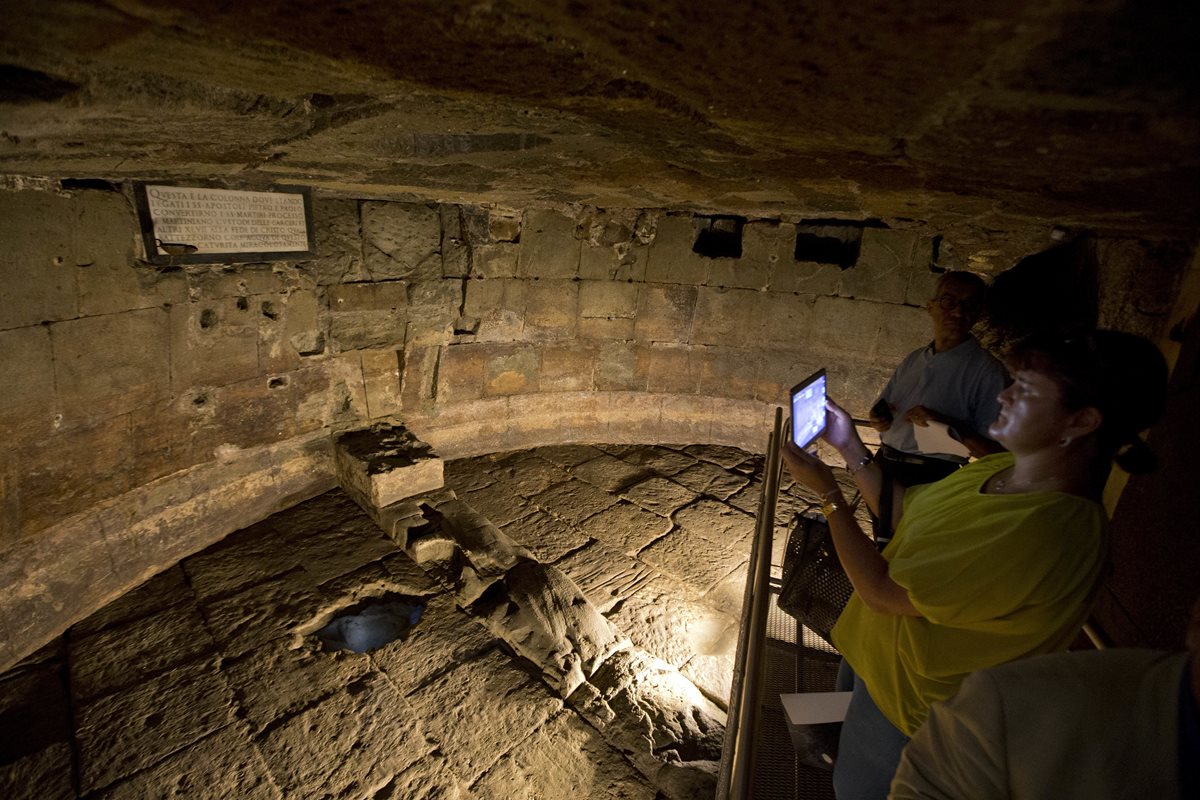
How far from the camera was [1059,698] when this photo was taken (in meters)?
0.94

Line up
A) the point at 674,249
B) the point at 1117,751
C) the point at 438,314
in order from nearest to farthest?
the point at 1117,751, the point at 438,314, the point at 674,249

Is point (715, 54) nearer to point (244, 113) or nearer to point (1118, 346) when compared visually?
point (1118, 346)

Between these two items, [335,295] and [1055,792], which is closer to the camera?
[1055,792]

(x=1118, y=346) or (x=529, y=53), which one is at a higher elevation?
(x=529, y=53)

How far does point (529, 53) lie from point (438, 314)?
175 inches

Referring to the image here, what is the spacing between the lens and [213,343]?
4.11 metres

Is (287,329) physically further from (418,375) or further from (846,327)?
(846,327)

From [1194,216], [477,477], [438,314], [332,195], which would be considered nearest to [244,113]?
[332,195]

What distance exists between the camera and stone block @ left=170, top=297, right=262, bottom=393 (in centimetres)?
391

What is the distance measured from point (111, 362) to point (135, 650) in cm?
180

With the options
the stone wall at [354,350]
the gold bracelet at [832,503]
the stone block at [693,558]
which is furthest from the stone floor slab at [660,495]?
the gold bracelet at [832,503]

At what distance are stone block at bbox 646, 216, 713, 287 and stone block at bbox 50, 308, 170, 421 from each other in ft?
14.0

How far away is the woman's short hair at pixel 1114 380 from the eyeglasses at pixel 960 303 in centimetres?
164

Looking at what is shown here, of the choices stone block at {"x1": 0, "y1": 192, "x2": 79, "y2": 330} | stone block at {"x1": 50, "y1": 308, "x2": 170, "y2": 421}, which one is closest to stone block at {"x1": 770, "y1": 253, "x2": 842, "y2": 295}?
stone block at {"x1": 50, "y1": 308, "x2": 170, "y2": 421}
